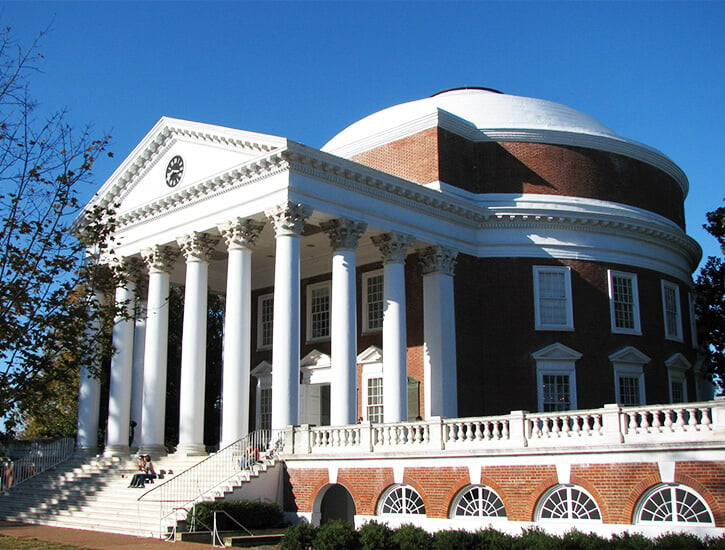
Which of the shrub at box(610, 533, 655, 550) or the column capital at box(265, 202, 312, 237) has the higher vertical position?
the column capital at box(265, 202, 312, 237)

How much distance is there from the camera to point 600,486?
68.5 ft

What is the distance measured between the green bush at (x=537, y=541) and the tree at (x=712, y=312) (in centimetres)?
2600

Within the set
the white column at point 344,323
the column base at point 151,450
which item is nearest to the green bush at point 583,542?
the white column at point 344,323

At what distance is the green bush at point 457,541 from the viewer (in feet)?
68.6


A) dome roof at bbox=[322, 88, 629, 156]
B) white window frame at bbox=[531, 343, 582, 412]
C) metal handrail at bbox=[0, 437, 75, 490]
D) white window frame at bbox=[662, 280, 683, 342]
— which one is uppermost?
dome roof at bbox=[322, 88, 629, 156]

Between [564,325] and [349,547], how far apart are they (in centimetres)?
1705

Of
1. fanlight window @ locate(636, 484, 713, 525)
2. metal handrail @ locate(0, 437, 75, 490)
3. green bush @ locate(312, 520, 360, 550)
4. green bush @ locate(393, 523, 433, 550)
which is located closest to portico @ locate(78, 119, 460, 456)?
metal handrail @ locate(0, 437, 75, 490)

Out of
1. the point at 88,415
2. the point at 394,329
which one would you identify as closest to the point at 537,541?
the point at 394,329

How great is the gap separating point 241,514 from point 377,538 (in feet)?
16.3

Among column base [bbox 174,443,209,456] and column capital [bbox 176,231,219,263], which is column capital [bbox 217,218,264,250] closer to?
column capital [bbox 176,231,219,263]

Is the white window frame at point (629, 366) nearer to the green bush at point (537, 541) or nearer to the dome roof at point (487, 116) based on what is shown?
the dome roof at point (487, 116)

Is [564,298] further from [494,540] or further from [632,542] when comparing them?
[632,542]

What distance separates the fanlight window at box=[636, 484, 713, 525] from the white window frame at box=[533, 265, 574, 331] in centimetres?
1627

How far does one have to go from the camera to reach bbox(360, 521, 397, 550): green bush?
72.9ft
